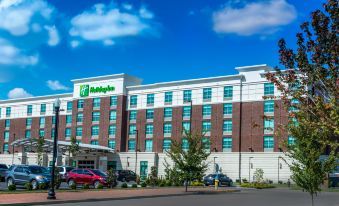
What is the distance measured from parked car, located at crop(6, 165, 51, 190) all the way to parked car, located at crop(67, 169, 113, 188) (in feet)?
14.0

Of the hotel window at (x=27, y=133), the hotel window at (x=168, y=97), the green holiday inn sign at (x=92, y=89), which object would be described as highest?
the green holiday inn sign at (x=92, y=89)

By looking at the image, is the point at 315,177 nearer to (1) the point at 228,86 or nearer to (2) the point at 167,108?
(1) the point at 228,86

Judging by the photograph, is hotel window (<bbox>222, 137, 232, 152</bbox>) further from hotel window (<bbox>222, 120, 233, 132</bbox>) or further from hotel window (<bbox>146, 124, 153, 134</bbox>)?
hotel window (<bbox>146, 124, 153, 134</bbox>)

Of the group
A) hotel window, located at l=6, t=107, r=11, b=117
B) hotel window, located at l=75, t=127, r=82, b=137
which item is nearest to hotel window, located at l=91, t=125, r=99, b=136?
hotel window, located at l=75, t=127, r=82, b=137

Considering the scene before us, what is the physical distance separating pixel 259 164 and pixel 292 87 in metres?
52.1

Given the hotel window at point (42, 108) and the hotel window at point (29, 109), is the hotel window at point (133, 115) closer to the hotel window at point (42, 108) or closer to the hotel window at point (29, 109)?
the hotel window at point (42, 108)

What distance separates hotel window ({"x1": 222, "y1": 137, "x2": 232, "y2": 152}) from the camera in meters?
68.6

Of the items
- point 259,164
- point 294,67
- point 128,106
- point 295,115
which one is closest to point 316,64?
point 294,67

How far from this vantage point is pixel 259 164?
64.9 m

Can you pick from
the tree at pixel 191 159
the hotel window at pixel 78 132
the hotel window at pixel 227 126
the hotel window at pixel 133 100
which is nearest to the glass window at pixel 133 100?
the hotel window at pixel 133 100

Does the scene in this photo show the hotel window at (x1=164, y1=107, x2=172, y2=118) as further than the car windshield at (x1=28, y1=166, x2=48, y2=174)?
Yes

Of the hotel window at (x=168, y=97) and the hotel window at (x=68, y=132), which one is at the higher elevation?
the hotel window at (x=168, y=97)

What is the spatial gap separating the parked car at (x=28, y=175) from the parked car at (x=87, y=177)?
168 inches

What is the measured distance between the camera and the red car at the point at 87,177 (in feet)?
120
